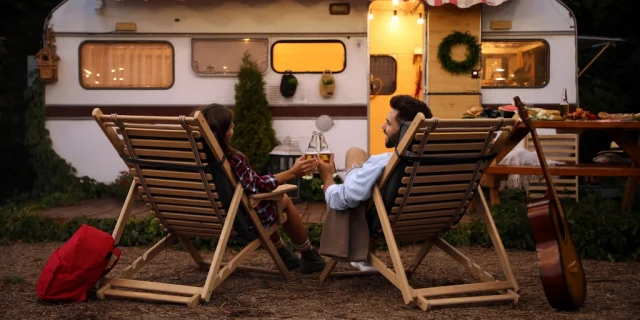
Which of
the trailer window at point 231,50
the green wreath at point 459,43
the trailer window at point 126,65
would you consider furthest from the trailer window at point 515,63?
the trailer window at point 126,65

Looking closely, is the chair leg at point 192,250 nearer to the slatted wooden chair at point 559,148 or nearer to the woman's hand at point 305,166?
the woman's hand at point 305,166

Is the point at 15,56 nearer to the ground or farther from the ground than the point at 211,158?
farther from the ground

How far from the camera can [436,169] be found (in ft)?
14.1

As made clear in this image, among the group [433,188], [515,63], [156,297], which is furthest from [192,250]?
[515,63]

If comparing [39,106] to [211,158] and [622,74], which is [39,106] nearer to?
[211,158]

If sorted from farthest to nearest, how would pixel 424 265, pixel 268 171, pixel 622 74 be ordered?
1. pixel 622 74
2. pixel 268 171
3. pixel 424 265

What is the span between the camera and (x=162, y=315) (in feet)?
13.7

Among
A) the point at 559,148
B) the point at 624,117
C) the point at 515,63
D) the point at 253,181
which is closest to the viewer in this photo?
the point at 253,181

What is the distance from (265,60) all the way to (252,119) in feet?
2.29

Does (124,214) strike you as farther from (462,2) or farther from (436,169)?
(462,2)

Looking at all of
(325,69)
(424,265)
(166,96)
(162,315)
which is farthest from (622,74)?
(162,315)

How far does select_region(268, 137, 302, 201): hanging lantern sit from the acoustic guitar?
14.5ft

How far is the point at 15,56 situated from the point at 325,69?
5.00 m

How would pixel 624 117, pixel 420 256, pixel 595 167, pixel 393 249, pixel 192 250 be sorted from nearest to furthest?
pixel 393 249 → pixel 420 256 → pixel 192 250 → pixel 624 117 → pixel 595 167
